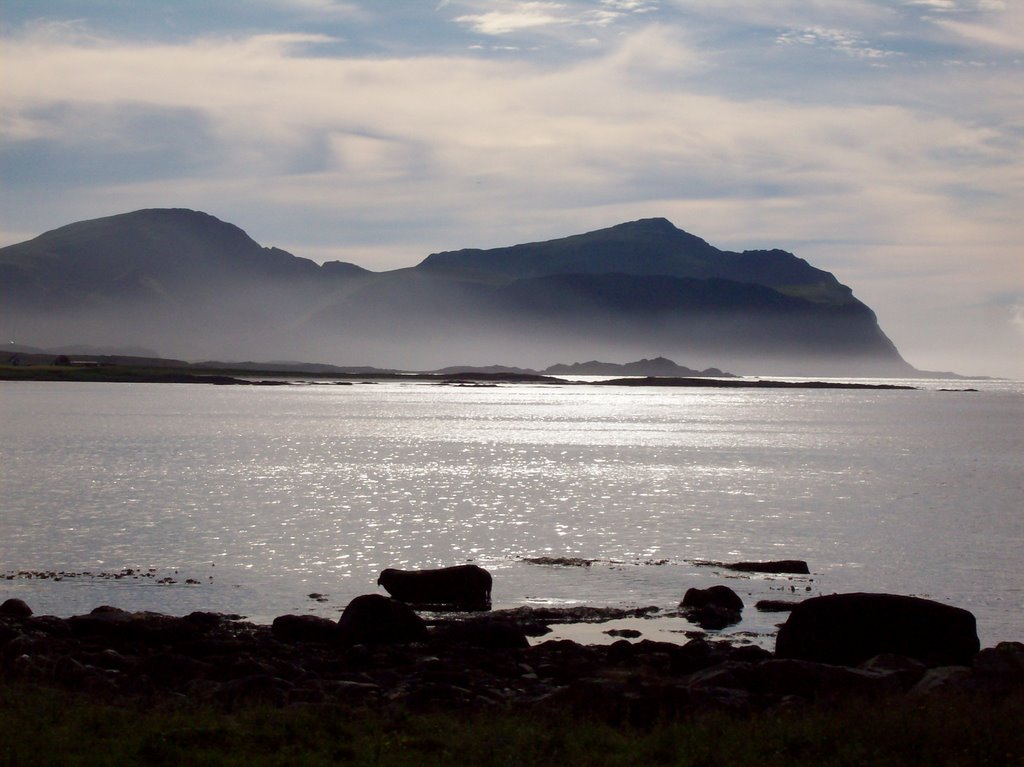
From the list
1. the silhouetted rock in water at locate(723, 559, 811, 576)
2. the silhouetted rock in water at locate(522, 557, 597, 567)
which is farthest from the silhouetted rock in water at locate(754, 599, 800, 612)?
the silhouetted rock in water at locate(522, 557, 597, 567)

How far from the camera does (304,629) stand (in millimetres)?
26062

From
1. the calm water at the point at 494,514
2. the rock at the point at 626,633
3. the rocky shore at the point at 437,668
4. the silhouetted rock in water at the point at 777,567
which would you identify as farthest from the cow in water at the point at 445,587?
the silhouetted rock in water at the point at 777,567

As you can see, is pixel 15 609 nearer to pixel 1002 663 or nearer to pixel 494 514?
→ pixel 1002 663

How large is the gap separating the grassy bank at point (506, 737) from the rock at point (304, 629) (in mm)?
8992

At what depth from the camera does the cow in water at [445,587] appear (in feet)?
102

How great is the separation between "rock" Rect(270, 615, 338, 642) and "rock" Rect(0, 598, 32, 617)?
6.34 m

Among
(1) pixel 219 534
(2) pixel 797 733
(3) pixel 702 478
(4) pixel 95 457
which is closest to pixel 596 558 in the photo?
(1) pixel 219 534

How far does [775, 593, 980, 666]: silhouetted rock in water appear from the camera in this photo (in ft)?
77.0

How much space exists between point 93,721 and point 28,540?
28395 millimetres

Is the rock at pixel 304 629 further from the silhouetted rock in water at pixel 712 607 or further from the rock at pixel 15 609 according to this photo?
the silhouetted rock in water at pixel 712 607

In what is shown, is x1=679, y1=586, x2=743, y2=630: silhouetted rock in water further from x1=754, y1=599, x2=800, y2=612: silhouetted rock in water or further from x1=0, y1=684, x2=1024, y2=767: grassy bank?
x1=0, y1=684, x2=1024, y2=767: grassy bank

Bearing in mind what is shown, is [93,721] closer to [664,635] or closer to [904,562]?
[664,635]

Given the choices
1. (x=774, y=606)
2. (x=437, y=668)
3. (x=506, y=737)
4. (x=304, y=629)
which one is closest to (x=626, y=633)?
(x=774, y=606)

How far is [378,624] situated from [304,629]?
171 cm
